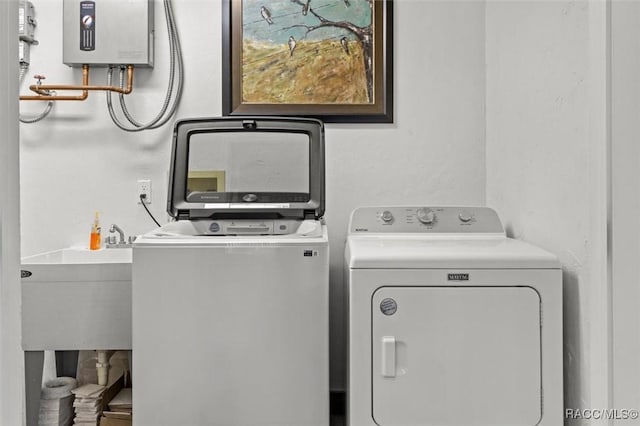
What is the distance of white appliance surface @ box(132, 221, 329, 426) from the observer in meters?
1.67

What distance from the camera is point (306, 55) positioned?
245cm

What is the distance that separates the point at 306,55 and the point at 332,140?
1.30ft

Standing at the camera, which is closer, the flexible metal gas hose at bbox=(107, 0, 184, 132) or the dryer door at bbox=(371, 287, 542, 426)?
the dryer door at bbox=(371, 287, 542, 426)

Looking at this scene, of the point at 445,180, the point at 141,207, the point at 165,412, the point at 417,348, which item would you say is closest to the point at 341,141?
the point at 445,180

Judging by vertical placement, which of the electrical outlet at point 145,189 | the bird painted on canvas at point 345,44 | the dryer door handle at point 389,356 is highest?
the bird painted on canvas at point 345,44

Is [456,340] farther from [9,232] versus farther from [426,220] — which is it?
[9,232]

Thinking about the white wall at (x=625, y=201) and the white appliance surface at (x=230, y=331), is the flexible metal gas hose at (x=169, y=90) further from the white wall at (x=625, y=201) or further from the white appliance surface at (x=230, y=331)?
the white wall at (x=625, y=201)

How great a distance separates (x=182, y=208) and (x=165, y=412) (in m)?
0.78

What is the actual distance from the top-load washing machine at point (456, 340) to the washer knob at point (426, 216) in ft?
1.76

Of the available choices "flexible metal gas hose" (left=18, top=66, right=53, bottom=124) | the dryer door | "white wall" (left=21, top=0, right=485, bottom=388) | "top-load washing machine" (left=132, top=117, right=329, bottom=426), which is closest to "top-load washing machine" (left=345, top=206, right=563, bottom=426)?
the dryer door

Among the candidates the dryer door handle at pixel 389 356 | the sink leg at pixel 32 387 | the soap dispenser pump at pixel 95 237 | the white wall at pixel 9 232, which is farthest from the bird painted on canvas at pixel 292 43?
the white wall at pixel 9 232

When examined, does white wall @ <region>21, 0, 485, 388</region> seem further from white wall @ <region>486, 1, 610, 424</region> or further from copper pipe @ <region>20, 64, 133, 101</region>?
white wall @ <region>486, 1, 610, 424</region>

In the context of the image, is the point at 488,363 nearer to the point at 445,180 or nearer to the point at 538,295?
the point at 538,295

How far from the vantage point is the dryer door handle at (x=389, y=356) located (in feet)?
5.17
